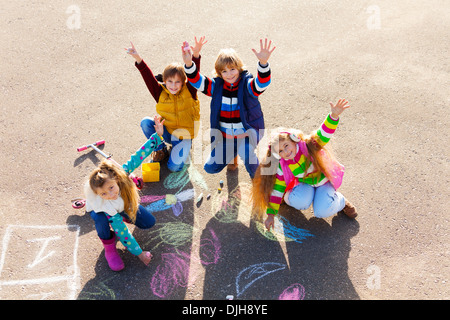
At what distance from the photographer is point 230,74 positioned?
13.8 ft

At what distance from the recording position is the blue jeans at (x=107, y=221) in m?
3.81

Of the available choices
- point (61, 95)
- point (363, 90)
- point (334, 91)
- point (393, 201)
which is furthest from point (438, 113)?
point (61, 95)

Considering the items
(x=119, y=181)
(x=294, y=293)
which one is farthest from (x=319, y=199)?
(x=119, y=181)

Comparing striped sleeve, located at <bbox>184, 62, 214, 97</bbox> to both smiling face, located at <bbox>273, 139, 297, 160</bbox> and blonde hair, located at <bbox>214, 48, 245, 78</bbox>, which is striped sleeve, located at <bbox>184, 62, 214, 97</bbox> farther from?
smiling face, located at <bbox>273, 139, 297, 160</bbox>

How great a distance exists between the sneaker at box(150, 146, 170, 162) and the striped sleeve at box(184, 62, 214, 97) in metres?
0.97

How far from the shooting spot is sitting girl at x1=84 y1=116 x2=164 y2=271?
3699 mm

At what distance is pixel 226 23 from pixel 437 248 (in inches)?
190

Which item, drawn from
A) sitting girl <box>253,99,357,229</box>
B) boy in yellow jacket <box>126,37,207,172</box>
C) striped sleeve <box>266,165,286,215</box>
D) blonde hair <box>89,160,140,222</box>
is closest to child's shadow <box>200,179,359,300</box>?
sitting girl <box>253,99,357,229</box>

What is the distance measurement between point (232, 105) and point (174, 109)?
29.1 inches

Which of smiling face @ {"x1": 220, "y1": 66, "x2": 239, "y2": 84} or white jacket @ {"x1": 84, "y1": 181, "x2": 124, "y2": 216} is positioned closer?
white jacket @ {"x1": 84, "y1": 181, "x2": 124, "y2": 216}

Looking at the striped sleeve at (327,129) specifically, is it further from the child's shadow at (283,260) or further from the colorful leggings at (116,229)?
the colorful leggings at (116,229)

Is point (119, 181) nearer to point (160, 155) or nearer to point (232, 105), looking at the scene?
point (160, 155)

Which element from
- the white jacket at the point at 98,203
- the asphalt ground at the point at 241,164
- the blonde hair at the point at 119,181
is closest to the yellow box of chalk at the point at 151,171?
the asphalt ground at the point at 241,164

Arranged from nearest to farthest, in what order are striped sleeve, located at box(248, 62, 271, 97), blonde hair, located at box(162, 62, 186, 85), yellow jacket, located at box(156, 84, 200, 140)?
1. striped sleeve, located at box(248, 62, 271, 97)
2. blonde hair, located at box(162, 62, 186, 85)
3. yellow jacket, located at box(156, 84, 200, 140)
